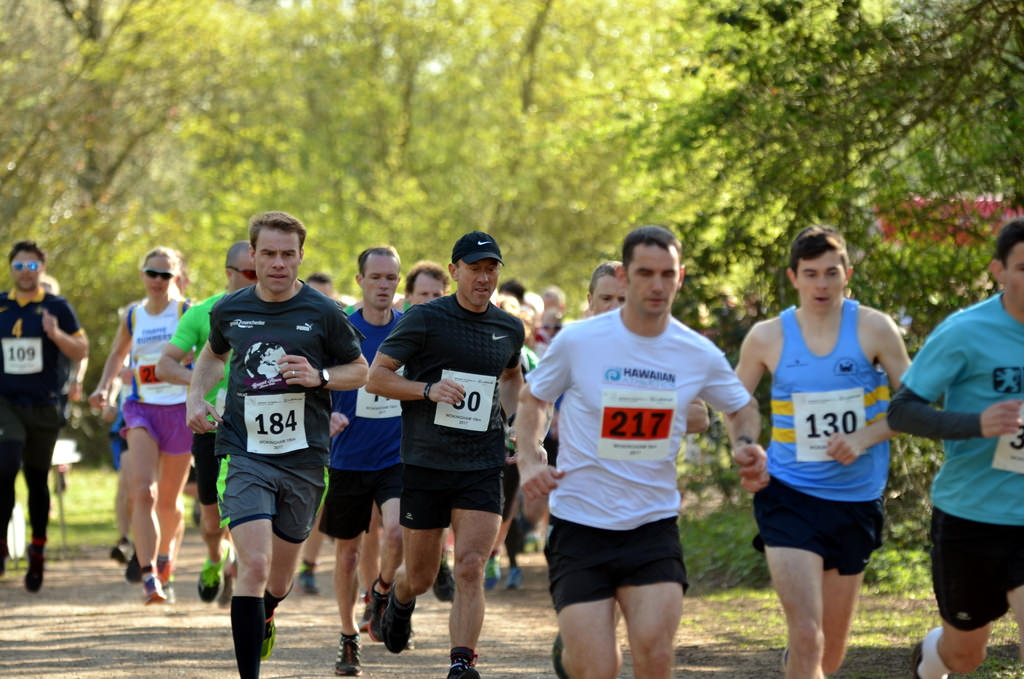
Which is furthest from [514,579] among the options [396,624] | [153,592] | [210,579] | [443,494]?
[443,494]

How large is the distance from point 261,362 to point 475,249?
1.20 meters

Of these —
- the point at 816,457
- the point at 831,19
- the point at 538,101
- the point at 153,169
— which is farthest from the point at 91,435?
the point at 816,457

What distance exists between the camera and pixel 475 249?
7.33 m

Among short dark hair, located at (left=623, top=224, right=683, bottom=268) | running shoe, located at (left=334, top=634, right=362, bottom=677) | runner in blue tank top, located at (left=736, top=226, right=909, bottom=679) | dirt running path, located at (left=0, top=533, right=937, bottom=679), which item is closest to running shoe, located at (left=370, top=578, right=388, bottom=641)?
dirt running path, located at (left=0, top=533, right=937, bottom=679)

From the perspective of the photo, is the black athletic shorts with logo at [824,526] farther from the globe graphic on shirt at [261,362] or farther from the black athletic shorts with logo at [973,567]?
the globe graphic on shirt at [261,362]

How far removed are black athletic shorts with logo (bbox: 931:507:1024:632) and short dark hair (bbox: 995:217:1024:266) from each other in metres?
1.02

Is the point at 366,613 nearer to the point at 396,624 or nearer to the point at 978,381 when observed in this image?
the point at 396,624

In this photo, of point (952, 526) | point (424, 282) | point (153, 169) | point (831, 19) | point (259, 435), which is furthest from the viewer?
point (153, 169)

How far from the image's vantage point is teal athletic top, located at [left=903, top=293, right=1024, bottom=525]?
5.57 meters

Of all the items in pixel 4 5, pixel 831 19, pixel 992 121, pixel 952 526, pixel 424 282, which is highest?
pixel 4 5

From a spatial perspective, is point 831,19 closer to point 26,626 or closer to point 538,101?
point 26,626

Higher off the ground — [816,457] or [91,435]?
[816,457]

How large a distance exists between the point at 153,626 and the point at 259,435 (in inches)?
155

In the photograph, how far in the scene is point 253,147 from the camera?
30469 millimetres
